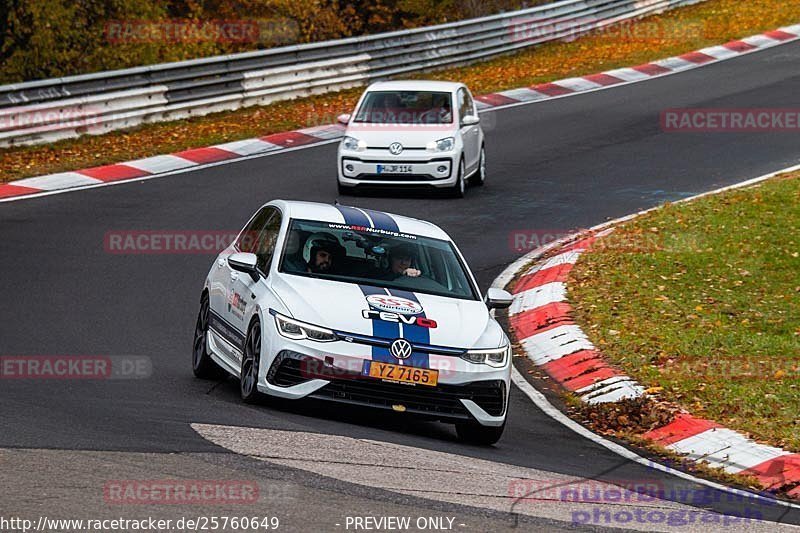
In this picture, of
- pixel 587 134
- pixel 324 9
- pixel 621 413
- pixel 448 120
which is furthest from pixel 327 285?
pixel 324 9

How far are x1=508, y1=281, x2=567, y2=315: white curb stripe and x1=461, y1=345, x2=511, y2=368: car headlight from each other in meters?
4.28

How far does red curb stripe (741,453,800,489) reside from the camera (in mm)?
9219

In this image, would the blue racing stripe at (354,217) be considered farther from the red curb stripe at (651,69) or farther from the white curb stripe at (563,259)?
the red curb stripe at (651,69)

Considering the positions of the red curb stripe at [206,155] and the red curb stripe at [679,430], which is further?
the red curb stripe at [206,155]

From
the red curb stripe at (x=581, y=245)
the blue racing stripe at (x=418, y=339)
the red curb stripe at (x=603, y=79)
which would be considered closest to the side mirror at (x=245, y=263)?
the blue racing stripe at (x=418, y=339)

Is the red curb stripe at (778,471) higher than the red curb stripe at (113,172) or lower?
higher

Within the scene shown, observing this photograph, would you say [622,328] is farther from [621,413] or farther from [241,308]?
[241,308]

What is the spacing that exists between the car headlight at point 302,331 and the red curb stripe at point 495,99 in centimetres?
1768

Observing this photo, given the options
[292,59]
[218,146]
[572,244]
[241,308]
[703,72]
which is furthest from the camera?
[703,72]

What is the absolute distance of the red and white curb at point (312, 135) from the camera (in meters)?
19.7

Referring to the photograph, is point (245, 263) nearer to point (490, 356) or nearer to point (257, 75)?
point (490, 356)

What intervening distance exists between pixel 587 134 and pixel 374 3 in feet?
58.6

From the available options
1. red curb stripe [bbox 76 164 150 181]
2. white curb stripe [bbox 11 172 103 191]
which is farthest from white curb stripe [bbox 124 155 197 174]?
white curb stripe [bbox 11 172 103 191]

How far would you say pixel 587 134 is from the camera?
24.1 metres
